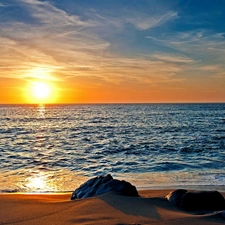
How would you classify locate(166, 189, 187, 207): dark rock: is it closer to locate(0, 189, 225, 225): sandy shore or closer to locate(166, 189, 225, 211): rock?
locate(166, 189, 225, 211): rock

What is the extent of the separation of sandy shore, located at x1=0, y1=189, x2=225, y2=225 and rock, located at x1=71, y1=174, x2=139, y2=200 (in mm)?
359

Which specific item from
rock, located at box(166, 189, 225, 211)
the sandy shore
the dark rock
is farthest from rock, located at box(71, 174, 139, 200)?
rock, located at box(166, 189, 225, 211)

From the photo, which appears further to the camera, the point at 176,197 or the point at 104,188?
the point at 104,188

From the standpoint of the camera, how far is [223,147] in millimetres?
20953

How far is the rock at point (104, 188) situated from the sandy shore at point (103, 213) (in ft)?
1.18

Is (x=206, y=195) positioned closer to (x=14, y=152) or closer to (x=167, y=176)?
(x=167, y=176)

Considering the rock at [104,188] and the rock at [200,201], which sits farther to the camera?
the rock at [104,188]

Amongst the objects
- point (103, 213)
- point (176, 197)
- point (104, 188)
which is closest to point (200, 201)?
point (176, 197)

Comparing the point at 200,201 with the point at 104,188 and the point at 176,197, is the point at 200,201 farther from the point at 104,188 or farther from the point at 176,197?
the point at 104,188

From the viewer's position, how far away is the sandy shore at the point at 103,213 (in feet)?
18.8

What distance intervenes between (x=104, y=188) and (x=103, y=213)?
164cm

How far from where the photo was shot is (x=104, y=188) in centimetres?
781

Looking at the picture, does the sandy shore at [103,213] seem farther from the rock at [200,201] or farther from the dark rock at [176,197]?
the rock at [200,201]

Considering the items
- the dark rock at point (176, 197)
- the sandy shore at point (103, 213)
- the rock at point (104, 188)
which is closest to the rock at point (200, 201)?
the dark rock at point (176, 197)
